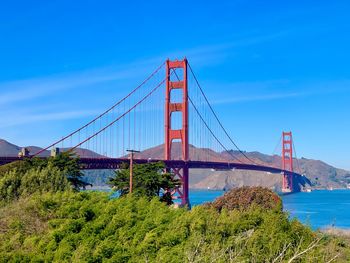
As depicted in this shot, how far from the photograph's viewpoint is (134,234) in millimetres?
16062

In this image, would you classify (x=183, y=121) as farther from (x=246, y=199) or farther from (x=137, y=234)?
(x=137, y=234)

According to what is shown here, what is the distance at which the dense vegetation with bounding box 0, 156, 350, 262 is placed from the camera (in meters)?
14.4

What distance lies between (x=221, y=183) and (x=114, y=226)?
7060 inches

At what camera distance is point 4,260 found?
1386 centimetres

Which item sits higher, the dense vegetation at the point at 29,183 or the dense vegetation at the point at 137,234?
the dense vegetation at the point at 29,183

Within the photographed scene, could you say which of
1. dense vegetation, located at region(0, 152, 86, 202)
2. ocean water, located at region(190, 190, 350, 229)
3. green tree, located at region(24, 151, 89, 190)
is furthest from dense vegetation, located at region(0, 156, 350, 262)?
green tree, located at region(24, 151, 89, 190)

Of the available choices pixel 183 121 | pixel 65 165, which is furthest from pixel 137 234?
pixel 183 121

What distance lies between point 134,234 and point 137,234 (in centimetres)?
30

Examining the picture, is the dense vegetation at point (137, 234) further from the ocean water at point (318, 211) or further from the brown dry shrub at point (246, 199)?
the brown dry shrub at point (246, 199)

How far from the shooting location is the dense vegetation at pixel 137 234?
14414 millimetres

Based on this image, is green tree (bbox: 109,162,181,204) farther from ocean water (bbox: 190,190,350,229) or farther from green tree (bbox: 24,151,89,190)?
ocean water (bbox: 190,190,350,229)

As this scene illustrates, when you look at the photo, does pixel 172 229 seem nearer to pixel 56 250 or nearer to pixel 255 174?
pixel 56 250

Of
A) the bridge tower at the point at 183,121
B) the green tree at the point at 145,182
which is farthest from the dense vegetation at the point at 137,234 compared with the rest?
the bridge tower at the point at 183,121

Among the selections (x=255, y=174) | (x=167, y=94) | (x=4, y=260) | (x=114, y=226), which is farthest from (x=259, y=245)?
(x=255, y=174)
